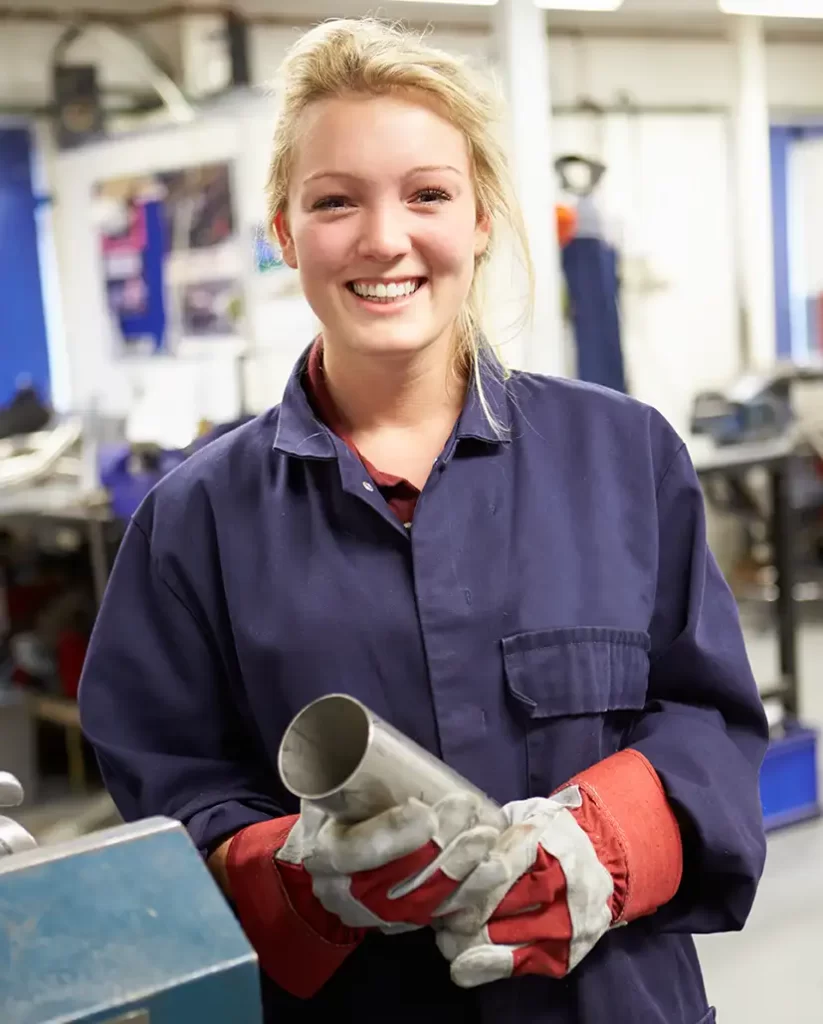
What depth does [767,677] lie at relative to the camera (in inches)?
170

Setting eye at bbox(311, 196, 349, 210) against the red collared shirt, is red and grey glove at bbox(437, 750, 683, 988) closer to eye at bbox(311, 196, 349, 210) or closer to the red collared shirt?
the red collared shirt

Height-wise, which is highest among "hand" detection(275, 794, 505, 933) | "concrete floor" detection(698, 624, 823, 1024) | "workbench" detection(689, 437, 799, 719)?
"hand" detection(275, 794, 505, 933)

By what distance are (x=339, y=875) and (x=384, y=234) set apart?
1.70ft

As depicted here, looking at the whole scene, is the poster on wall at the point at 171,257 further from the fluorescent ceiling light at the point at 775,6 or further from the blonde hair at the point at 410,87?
the blonde hair at the point at 410,87

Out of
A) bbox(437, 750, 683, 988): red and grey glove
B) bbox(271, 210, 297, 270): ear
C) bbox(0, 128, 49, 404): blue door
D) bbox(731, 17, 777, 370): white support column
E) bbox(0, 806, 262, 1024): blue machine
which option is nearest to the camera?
bbox(0, 806, 262, 1024): blue machine

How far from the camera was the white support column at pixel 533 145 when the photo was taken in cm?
263

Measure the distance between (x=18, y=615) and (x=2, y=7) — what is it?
7.73ft

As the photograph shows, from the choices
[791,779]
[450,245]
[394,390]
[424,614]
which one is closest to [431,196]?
[450,245]

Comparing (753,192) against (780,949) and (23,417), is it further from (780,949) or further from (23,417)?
(780,949)

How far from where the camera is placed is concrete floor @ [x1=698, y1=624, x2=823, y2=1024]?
232cm

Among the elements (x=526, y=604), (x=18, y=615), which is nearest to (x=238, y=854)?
(x=526, y=604)

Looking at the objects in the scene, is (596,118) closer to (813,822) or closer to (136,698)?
(813,822)

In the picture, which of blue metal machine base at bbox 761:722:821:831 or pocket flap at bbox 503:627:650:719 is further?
blue metal machine base at bbox 761:722:821:831

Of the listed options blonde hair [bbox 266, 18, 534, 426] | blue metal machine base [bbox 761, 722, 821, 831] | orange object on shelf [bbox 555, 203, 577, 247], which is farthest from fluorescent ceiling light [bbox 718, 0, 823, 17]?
blonde hair [bbox 266, 18, 534, 426]
